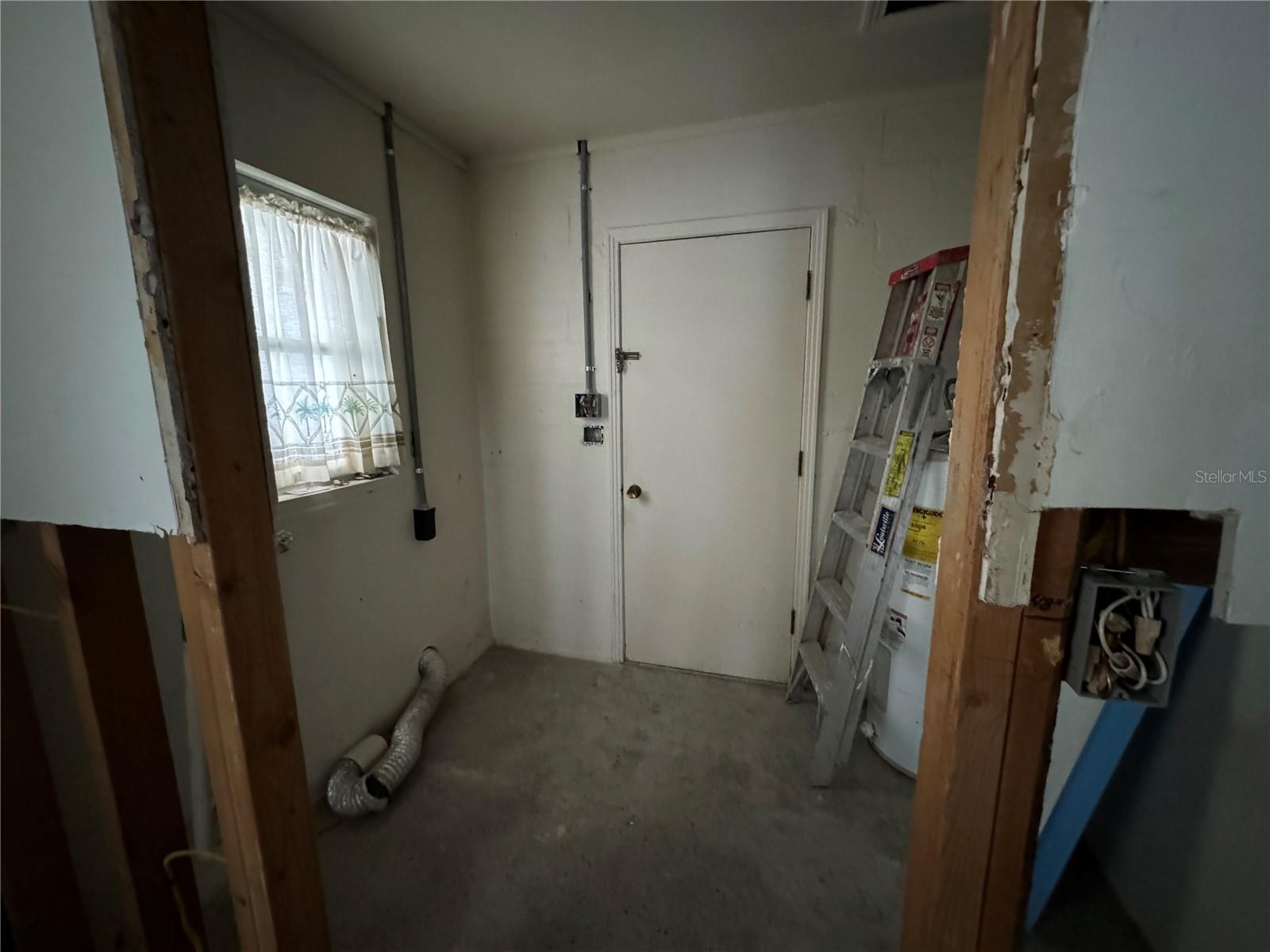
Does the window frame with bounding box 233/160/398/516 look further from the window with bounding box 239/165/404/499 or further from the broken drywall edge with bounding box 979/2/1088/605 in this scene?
the broken drywall edge with bounding box 979/2/1088/605

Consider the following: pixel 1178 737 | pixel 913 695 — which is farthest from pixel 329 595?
pixel 1178 737

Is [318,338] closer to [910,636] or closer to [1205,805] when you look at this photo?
[910,636]

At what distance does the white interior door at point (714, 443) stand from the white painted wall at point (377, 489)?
30.8 inches

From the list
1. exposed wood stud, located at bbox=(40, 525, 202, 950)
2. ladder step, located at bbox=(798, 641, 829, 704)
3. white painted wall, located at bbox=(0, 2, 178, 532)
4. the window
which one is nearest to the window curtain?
the window

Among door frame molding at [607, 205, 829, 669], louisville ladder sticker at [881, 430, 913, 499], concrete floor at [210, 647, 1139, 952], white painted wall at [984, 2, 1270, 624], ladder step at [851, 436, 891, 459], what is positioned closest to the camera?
white painted wall at [984, 2, 1270, 624]

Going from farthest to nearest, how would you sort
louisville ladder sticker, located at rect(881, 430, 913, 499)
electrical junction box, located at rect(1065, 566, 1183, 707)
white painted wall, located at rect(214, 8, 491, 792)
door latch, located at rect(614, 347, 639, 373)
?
door latch, located at rect(614, 347, 639, 373) → louisville ladder sticker, located at rect(881, 430, 913, 499) → white painted wall, located at rect(214, 8, 491, 792) → electrical junction box, located at rect(1065, 566, 1183, 707)

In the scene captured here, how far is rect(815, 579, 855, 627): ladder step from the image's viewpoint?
5.66 feet

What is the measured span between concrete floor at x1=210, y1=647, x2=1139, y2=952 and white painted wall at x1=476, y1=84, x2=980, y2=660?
2.21ft

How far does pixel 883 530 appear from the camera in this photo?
1.58 m

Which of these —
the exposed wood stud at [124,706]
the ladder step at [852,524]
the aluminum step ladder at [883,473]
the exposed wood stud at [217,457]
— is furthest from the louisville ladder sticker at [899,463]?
the exposed wood stud at [124,706]

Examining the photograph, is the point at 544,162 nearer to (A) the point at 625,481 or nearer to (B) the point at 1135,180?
(A) the point at 625,481

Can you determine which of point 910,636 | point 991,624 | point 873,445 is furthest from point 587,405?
point 991,624

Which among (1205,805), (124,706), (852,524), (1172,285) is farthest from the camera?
(852,524)

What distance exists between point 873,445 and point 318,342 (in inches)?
76.2
